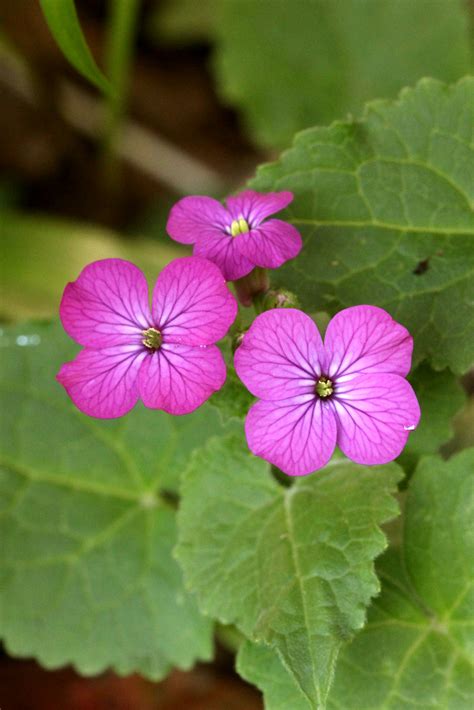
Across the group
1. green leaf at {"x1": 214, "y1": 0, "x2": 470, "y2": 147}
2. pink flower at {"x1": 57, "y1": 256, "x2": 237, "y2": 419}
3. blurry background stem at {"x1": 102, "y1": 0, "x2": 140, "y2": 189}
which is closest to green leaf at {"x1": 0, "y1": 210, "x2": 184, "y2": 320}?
blurry background stem at {"x1": 102, "y1": 0, "x2": 140, "y2": 189}

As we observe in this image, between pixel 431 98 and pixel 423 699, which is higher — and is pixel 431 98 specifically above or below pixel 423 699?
above

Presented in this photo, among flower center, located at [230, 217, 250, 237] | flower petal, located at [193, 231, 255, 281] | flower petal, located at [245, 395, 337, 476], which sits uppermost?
flower center, located at [230, 217, 250, 237]

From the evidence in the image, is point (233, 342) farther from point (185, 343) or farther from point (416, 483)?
point (416, 483)

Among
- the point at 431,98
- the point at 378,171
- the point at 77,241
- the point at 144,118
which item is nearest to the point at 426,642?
the point at 378,171

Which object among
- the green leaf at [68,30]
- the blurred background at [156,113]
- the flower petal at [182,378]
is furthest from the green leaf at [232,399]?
the blurred background at [156,113]

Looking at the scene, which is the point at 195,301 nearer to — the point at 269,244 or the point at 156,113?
the point at 269,244

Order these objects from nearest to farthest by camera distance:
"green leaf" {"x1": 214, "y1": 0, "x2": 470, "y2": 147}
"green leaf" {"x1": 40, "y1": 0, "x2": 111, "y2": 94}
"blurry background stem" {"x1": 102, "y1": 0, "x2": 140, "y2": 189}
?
"green leaf" {"x1": 40, "y1": 0, "x2": 111, "y2": 94} < "blurry background stem" {"x1": 102, "y1": 0, "x2": 140, "y2": 189} < "green leaf" {"x1": 214, "y1": 0, "x2": 470, "y2": 147}

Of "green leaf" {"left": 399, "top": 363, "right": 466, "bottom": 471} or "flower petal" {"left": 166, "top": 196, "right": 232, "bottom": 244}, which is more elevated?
"flower petal" {"left": 166, "top": 196, "right": 232, "bottom": 244}

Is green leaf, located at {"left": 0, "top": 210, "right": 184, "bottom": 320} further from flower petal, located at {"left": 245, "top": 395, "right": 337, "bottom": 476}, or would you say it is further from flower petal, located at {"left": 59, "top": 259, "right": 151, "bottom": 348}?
flower petal, located at {"left": 245, "top": 395, "right": 337, "bottom": 476}
